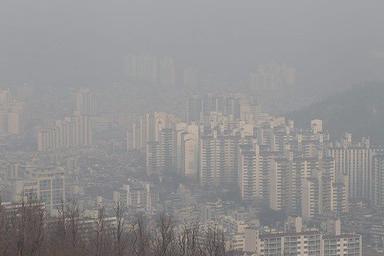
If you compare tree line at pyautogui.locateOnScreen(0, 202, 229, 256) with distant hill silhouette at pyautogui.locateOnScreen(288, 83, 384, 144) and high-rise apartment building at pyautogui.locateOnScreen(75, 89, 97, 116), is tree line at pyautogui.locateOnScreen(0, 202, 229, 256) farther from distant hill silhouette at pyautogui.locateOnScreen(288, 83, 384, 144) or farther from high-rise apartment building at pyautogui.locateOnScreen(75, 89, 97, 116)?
distant hill silhouette at pyautogui.locateOnScreen(288, 83, 384, 144)

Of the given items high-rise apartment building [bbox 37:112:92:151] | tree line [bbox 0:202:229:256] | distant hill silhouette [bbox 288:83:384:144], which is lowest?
tree line [bbox 0:202:229:256]

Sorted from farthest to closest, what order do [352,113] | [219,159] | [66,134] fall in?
[352,113]
[66,134]
[219,159]

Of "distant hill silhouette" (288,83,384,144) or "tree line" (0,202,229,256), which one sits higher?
"distant hill silhouette" (288,83,384,144)

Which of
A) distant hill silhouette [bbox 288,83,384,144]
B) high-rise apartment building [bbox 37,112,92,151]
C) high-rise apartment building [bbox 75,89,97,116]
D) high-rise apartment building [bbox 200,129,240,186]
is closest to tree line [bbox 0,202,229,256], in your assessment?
high-rise apartment building [bbox 200,129,240,186]

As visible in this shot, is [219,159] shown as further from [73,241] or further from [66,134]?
[73,241]

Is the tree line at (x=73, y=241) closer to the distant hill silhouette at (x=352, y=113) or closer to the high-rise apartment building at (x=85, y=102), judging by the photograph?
the high-rise apartment building at (x=85, y=102)

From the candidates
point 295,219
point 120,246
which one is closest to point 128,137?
point 295,219

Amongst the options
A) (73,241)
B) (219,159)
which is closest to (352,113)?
(219,159)

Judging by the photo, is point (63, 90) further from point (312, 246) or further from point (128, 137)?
point (312, 246)

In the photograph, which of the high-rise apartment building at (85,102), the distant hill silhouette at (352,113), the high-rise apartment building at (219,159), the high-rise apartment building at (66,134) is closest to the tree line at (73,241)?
the high-rise apartment building at (219,159)
